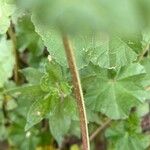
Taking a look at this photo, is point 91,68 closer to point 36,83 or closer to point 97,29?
point 36,83

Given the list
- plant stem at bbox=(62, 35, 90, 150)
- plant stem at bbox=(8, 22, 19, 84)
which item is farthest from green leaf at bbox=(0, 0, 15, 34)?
plant stem at bbox=(62, 35, 90, 150)

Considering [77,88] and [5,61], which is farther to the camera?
[5,61]

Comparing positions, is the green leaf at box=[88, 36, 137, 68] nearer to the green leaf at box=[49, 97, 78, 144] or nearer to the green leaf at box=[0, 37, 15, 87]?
the green leaf at box=[49, 97, 78, 144]

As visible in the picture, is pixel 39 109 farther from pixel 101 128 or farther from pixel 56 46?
Result: pixel 101 128

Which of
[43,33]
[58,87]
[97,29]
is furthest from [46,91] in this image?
[97,29]

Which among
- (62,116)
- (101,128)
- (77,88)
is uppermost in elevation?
(77,88)

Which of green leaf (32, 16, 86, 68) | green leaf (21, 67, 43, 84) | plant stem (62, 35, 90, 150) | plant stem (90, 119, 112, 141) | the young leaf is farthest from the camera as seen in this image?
plant stem (90, 119, 112, 141)

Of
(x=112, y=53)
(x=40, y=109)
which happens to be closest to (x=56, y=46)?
(x=112, y=53)
